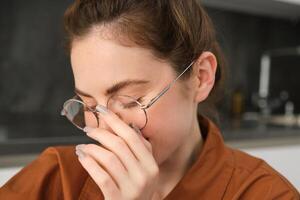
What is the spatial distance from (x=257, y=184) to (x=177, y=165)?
210mm

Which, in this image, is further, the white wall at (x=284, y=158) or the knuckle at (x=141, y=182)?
the white wall at (x=284, y=158)

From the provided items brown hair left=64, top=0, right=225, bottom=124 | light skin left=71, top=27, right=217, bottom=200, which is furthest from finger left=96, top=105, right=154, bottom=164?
brown hair left=64, top=0, right=225, bottom=124

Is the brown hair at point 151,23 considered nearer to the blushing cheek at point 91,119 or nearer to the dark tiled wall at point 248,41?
the blushing cheek at point 91,119

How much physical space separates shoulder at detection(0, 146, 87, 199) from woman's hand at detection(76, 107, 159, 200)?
228 mm

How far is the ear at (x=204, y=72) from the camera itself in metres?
0.87

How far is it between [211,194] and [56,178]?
372 millimetres

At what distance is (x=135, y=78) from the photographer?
750mm

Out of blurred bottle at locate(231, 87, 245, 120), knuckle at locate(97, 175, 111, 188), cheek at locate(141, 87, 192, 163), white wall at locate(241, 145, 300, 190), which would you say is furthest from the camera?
blurred bottle at locate(231, 87, 245, 120)

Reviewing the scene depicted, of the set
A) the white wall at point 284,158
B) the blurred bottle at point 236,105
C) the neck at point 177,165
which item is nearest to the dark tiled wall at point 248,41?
the blurred bottle at point 236,105

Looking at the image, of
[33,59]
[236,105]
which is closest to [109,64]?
[33,59]

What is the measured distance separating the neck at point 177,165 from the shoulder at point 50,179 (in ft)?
0.63

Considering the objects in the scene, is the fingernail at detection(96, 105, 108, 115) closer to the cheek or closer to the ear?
the cheek

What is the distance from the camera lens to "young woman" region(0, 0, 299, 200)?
0.72 metres

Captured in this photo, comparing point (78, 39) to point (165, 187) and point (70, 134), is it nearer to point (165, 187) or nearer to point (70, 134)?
Answer: point (165, 187)
